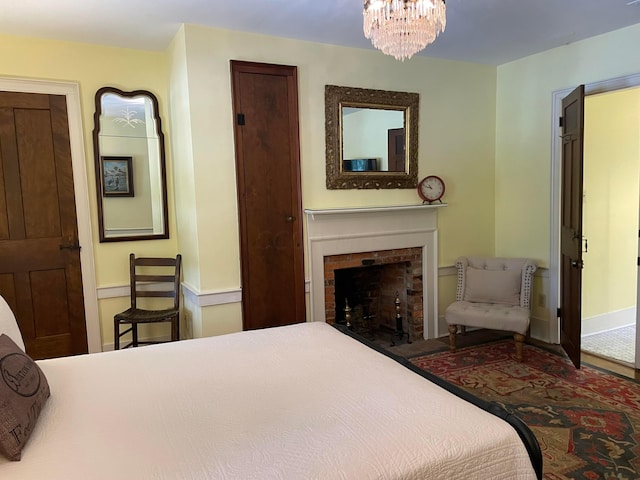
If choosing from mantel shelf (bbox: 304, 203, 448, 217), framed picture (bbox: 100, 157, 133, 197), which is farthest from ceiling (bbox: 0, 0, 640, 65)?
mantel shelf (bbox: 304, 203, 448, 217)

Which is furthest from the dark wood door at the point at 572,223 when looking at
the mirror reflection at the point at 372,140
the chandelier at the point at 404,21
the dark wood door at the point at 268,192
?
the dark wood door at the point at 268,192

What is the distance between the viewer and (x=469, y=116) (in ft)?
13.9

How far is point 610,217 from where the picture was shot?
14.1 feet

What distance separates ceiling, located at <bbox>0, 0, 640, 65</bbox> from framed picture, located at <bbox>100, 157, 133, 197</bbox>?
89 cm

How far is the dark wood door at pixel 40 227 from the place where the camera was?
3285 millimetres

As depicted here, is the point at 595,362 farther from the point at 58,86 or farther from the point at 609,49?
the point at 58,86

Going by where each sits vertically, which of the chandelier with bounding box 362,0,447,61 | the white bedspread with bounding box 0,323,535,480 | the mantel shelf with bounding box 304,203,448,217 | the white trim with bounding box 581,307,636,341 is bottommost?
the white trim with bounding box 581,307,636,341

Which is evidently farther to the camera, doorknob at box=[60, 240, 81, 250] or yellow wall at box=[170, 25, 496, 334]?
doorknob at box=[60, 240, 81, 250]

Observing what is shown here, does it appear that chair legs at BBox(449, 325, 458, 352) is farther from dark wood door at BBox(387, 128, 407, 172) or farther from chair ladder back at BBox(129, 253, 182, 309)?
chair ladder back at BBox(129, 253, 182, 309)

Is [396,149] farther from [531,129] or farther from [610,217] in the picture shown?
[610,217]

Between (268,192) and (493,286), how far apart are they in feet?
7.05

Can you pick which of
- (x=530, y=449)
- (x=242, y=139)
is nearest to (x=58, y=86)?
(x=242, y=139)

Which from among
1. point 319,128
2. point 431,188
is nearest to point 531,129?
point 431,188

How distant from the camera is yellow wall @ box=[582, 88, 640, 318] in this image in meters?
4.14
